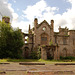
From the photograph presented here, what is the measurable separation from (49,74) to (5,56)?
21488 millimetres

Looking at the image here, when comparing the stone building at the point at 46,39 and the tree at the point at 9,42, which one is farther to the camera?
the stone building at the point at 46,39

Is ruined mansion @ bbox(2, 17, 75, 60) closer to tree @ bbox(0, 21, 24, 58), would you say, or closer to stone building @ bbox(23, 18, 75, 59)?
stone building @ bbox(23, 18, 75, 59)

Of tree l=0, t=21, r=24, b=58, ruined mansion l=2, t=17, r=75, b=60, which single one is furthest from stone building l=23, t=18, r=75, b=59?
tree l=0, t=21, r=24, b=58

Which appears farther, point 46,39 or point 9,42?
point 46,39

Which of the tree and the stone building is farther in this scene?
the stone building

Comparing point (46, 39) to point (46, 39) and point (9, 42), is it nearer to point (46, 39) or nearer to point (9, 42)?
point (46, 39)

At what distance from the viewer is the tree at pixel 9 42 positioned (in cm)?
2522

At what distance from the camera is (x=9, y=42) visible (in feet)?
86.8

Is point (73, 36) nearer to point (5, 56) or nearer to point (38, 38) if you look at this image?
point (38, 38)

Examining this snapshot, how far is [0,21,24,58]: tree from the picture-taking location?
993 inches

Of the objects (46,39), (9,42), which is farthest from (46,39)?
(9,42)

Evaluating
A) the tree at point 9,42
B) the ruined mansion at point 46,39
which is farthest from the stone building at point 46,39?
the tree at point 9,42

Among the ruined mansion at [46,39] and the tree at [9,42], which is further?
the ruined mansion at [46,39]

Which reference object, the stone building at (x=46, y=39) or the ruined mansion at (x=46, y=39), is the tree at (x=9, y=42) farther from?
the stone building at (x=46, y=39)
